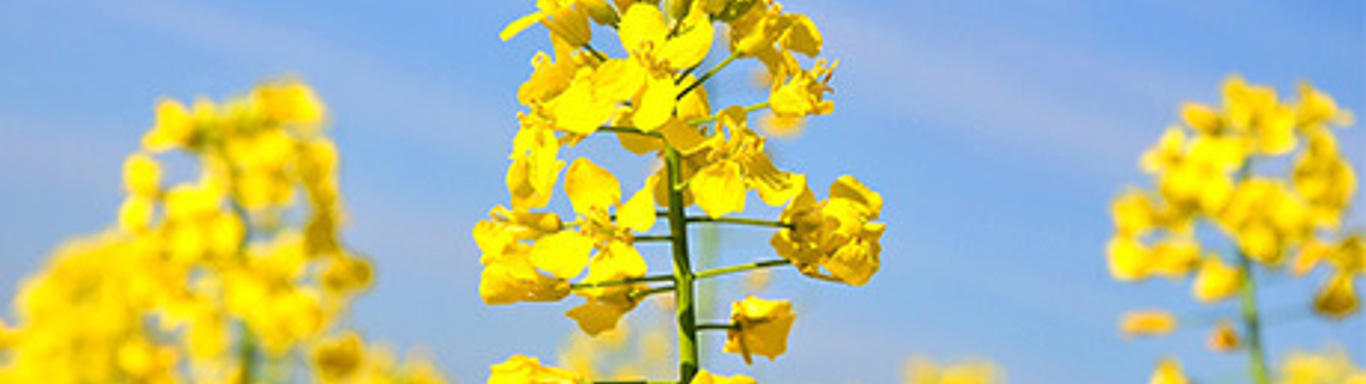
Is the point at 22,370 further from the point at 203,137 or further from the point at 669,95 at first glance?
the point at 669,95

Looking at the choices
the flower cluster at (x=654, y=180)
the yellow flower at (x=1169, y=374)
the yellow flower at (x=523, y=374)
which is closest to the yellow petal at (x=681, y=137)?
the flower cluster at (x=654, y=180)

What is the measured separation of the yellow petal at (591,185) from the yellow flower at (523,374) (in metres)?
0.23

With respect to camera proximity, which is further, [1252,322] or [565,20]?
[1252,322]

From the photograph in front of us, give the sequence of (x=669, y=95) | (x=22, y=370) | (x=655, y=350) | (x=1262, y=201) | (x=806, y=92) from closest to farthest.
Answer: (x=669, y=95) → (x=806, y=92) → (x=1262, y=201) → (x=655, y=350) → (x=22, y=370)

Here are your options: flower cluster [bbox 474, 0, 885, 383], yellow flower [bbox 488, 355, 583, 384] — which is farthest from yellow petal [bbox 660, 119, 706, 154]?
yellow flower [bbox 488, 355, 583, 384]

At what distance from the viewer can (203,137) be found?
6062mm

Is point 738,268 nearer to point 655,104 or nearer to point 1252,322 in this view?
point 655,104

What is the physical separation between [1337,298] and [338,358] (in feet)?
14.2

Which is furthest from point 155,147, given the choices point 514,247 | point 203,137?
point 514,247

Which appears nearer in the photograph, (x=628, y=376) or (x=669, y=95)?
(x=669, y=95)

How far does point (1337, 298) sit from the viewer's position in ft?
19.0

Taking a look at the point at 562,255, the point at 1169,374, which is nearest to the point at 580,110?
the point at 562,255

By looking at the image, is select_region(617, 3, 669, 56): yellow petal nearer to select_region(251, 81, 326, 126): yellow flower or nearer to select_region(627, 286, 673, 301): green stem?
select_region(627, 286, 673, 301): green stem

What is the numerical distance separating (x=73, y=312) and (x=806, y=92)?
9.71m
